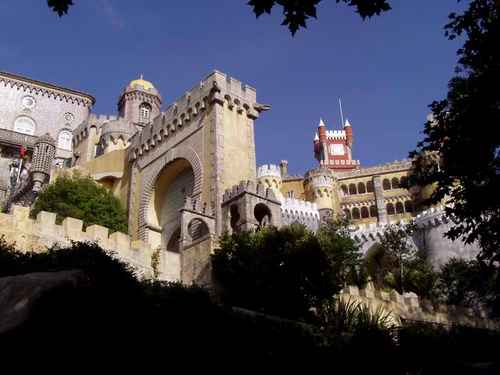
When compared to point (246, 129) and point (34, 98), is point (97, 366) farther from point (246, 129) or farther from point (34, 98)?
point (34, 98)

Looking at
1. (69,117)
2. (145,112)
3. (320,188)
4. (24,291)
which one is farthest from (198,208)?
(320,188)

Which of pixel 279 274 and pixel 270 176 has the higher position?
pixel 270 176

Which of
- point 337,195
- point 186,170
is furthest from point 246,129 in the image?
point 337,195

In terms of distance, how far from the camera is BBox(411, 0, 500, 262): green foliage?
11695 millimetres

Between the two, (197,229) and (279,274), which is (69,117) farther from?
(279,274)

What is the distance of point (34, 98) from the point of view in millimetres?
58250

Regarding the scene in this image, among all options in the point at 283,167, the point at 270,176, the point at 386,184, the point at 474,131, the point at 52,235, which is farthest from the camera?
the point at 283,167

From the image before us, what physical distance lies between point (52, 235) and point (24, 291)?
51.8 ft

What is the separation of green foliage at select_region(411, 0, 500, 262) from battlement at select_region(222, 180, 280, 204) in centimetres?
1474

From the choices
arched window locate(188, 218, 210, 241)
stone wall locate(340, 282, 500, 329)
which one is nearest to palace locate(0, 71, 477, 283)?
arched window locate(188, 218, 210, 241)

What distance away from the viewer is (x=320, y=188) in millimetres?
67938

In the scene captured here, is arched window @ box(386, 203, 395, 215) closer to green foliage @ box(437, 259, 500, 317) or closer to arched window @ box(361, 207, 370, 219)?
arched window @ box(361, 207, 370, 219)

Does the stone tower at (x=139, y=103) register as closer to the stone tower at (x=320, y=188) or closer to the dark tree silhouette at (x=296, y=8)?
the stone tower at (x=320, y=188)

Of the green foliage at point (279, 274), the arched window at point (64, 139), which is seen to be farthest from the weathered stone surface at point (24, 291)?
the arched window at point (64, 139)
